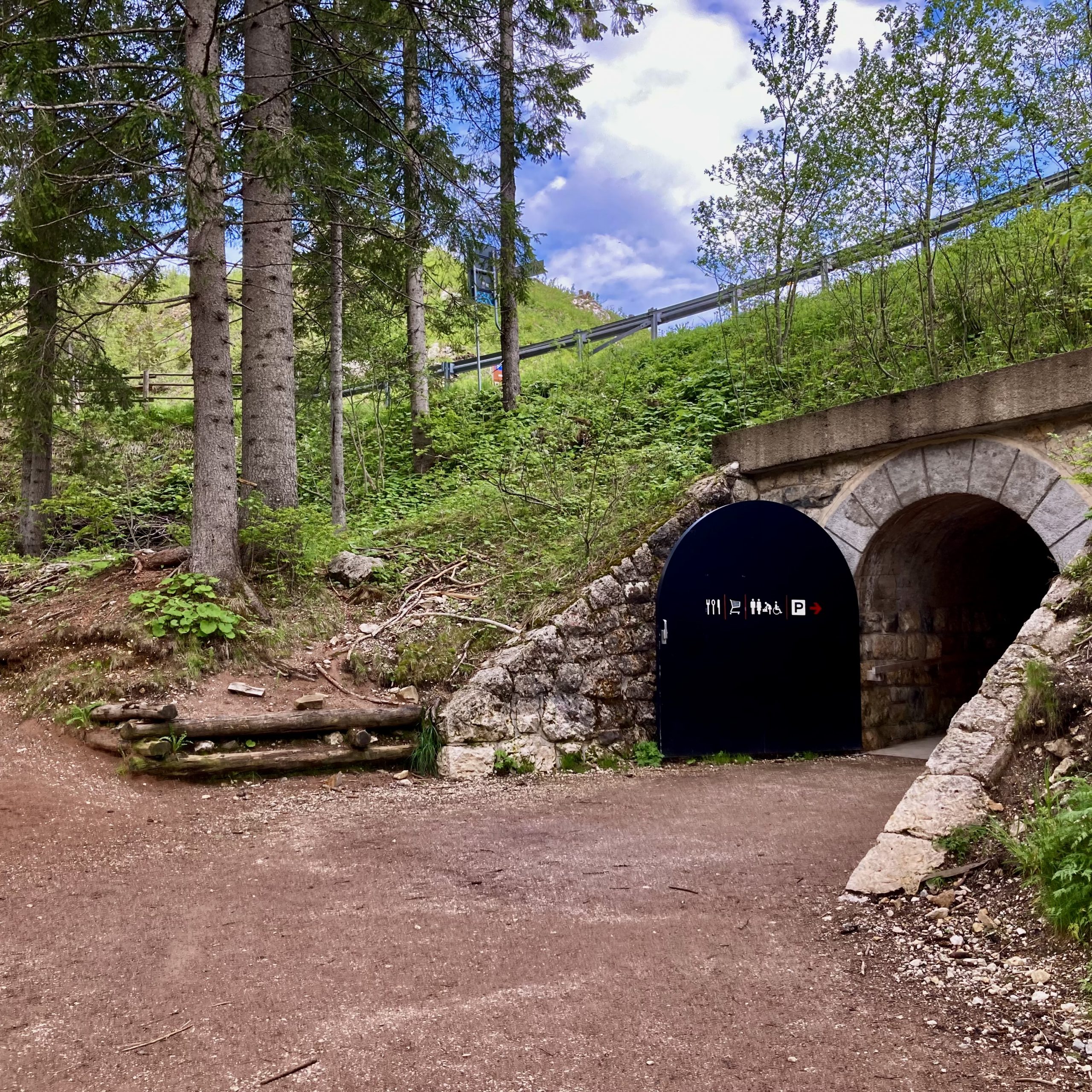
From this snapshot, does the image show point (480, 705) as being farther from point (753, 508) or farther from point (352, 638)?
point (753, 508)

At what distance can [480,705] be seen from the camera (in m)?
6.66

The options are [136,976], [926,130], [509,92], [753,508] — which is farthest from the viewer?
[509,92]

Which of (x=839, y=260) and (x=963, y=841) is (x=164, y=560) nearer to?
(x=963, y=841)

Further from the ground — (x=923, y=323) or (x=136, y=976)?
(x=923, y=323)

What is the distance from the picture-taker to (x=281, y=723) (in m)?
6.25

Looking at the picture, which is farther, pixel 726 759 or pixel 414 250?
pixel 414 250

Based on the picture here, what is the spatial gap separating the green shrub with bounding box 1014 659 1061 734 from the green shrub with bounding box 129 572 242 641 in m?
5.49

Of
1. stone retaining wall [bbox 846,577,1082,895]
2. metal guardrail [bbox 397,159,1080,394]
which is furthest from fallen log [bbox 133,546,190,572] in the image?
metal guardrail [bbox 397,159,1080,394]

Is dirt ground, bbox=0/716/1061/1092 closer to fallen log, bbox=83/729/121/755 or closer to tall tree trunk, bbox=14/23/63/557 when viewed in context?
fallen log, bbox=83/729/121/755

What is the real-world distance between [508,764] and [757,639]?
7.85 ft

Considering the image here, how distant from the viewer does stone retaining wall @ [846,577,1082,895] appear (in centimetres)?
363

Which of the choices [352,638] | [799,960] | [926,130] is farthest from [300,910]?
[926,130]

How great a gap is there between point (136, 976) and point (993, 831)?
328 centimetres

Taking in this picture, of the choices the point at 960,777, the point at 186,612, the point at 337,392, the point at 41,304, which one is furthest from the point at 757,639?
the point at 41,304
